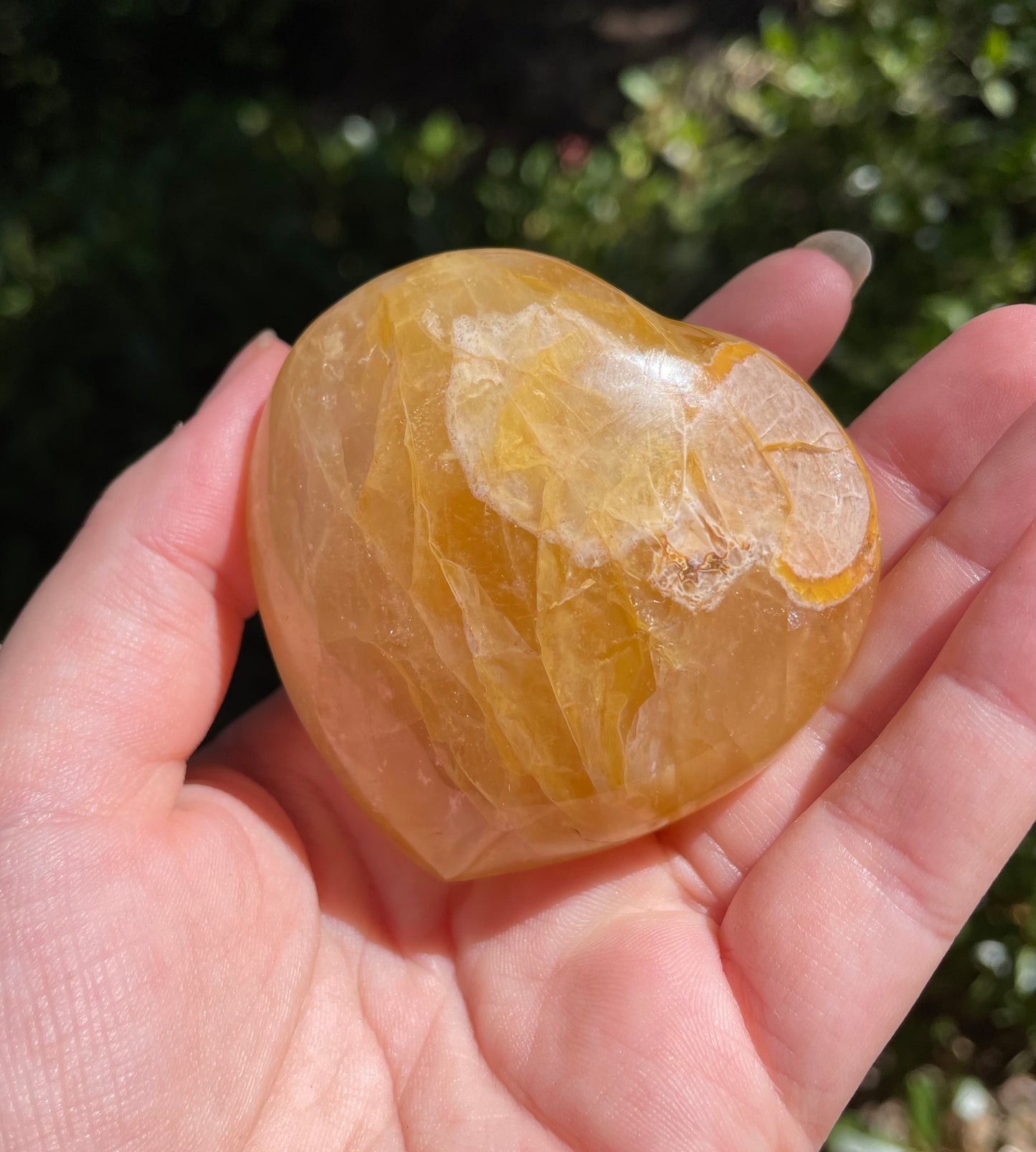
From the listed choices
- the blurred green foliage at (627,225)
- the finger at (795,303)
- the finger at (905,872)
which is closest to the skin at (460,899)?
the finger at (905,872)

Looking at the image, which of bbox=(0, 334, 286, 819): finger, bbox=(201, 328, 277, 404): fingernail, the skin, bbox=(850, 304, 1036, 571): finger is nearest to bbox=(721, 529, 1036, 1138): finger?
the skin

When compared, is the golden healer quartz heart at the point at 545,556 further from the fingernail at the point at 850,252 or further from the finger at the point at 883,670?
the fingernail at the point at 850,252

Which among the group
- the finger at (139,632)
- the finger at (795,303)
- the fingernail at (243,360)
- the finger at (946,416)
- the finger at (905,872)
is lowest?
the finger at (905,872)

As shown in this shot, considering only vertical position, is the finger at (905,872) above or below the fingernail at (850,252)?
below

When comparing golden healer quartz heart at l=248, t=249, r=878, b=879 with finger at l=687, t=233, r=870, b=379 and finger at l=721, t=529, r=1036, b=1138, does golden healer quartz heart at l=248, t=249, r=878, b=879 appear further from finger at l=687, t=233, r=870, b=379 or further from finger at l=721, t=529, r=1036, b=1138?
finger at l=687, t=233, r=870, b=379

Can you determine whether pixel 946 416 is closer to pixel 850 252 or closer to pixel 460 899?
pixel 850 252

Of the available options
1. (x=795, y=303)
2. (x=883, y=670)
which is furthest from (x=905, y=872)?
(x=795, y=303)

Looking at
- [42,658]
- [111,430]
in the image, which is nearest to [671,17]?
[111,430]

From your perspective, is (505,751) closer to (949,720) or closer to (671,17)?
(949,720)

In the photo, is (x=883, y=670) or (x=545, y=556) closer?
(x=545, y=556)
